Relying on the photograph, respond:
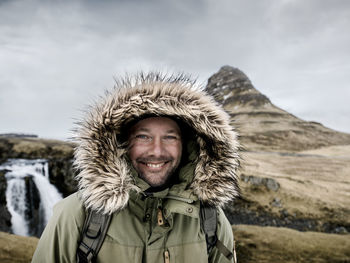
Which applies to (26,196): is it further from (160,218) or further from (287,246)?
(160,218)

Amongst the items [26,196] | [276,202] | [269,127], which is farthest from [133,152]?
[269,127]

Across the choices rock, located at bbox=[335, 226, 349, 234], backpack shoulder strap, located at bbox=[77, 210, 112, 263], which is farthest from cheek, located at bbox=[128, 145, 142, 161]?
rock, located at bbox=[335, 226, 349, 234]

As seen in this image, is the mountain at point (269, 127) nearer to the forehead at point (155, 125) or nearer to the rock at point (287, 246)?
the rock at point (287, 246)

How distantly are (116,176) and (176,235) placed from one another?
1.05 m

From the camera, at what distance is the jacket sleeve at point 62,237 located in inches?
90.2

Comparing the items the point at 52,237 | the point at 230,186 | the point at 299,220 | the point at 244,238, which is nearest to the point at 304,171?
the point at 299,220

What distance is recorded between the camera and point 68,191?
998 inches

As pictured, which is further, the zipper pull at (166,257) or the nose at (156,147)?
the nose at (156,147)

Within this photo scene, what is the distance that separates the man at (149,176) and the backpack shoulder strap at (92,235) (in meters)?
0.05

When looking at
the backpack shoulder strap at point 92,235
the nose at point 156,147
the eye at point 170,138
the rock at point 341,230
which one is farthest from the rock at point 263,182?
the backpack shoulder strap at point 92,235

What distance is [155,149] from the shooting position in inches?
121

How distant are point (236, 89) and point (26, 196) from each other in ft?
455

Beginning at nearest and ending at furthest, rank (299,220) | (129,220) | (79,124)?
(129,220) → (79,124) → (299,220)

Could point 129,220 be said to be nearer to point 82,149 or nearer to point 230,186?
point 82,149
